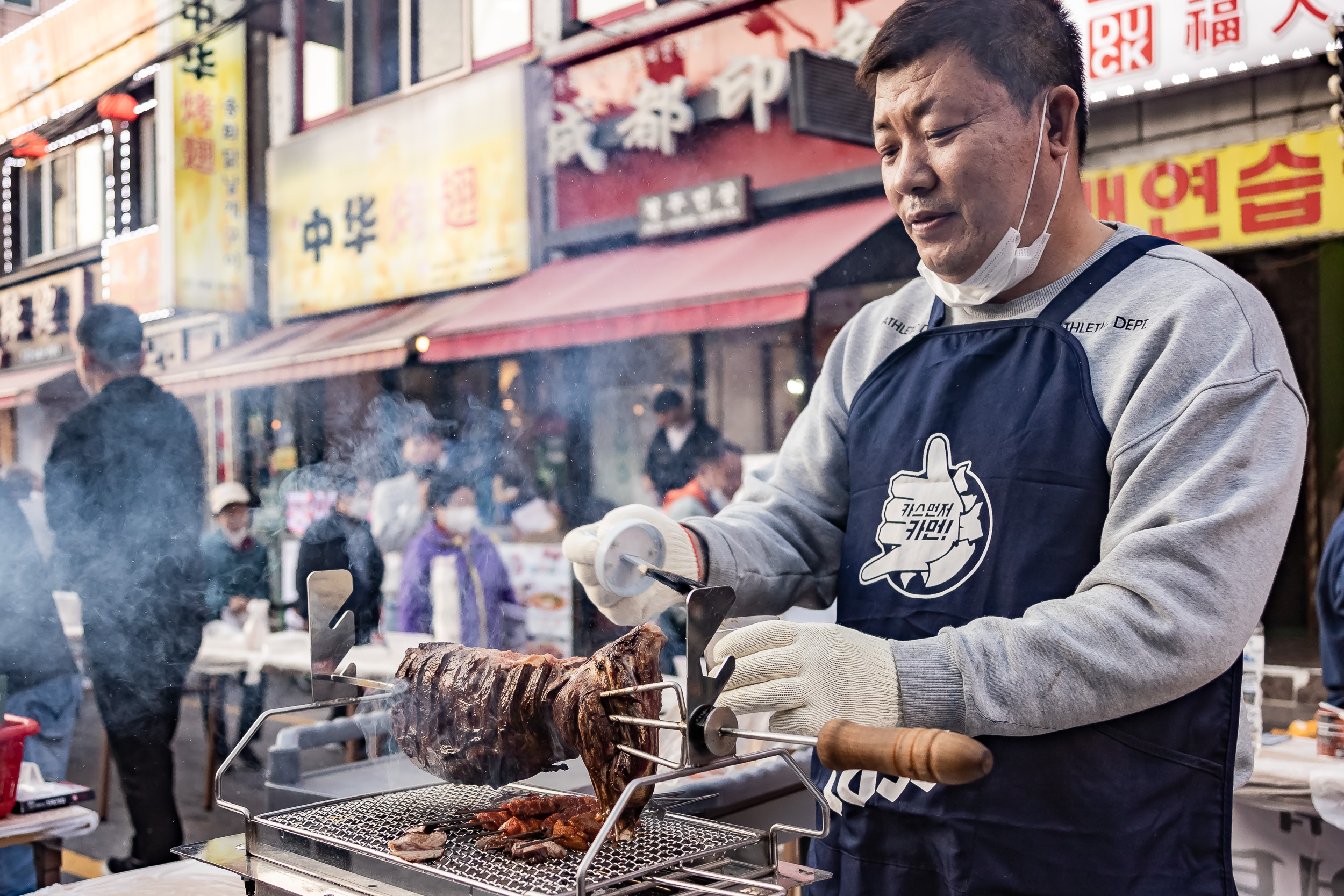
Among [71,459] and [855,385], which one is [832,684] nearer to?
[855,385]

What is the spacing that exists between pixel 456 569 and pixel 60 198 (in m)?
3.73

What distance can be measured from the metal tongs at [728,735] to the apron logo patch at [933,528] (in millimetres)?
489

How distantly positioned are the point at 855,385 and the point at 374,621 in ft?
14.4

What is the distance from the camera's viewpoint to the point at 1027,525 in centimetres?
179

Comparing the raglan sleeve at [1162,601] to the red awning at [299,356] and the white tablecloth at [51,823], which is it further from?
the red awning at [299,356]

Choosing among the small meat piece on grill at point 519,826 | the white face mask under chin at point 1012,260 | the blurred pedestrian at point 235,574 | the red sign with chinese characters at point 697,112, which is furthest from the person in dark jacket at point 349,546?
the red sign with chinese characters at point 697,112

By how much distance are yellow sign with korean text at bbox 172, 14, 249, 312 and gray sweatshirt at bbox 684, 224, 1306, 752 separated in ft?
20.5

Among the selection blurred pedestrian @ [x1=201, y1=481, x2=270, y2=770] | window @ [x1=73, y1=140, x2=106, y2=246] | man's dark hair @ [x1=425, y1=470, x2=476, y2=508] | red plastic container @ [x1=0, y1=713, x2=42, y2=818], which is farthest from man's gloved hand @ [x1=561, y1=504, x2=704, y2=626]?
window @ [x1=73, y1=140, x2=106, y2=246]

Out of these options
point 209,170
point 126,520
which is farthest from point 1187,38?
point 209,170

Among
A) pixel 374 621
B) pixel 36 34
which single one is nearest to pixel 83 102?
pixel 36 34

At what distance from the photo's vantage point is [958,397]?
6.45 ft

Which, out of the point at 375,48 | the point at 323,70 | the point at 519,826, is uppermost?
the point at 375,48

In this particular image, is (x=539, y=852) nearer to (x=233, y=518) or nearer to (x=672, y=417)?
(x=233, y=518)

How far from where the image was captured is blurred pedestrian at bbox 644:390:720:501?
22.6ft
